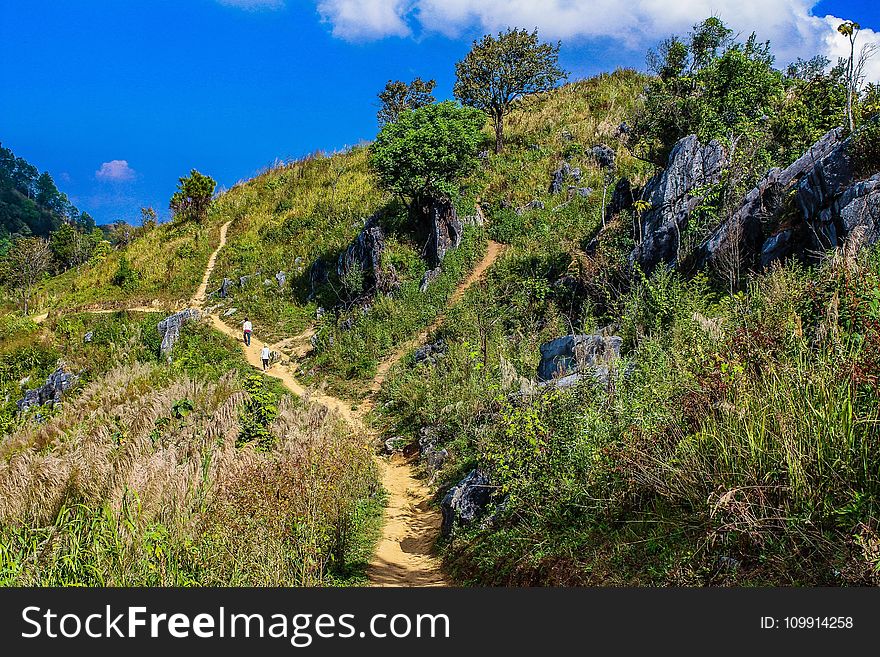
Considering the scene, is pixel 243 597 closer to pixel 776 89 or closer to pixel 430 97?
pixel 776 89

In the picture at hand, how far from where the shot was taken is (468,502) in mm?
6324

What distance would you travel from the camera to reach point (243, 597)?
301 centimetres

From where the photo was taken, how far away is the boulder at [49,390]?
Result: 19.0 m

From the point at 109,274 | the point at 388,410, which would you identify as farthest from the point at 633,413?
the point at 109,274

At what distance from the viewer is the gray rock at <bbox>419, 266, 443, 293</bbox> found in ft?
63.4

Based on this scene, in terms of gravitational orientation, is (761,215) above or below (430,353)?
above

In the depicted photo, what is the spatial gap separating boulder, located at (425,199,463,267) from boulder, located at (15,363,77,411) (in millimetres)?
14009

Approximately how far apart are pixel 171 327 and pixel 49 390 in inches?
188

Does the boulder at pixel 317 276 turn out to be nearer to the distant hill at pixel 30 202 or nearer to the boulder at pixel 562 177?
the boulder at pixel 562 177

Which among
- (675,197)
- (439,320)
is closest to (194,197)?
(439,320)

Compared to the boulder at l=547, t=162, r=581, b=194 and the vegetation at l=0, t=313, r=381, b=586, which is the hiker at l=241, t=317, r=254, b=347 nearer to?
the vegetation at l=0, t=313, r=381, b=586

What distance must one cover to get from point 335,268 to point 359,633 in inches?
854

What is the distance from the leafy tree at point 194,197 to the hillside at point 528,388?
1220 cm

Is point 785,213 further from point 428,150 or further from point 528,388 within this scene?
point 428,150
